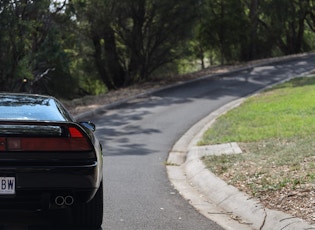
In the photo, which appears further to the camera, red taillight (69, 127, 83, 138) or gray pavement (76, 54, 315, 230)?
gray pavement (76, 54, 315, 230)

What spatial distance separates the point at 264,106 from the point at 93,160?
10599mm

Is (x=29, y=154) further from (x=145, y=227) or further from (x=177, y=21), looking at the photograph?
(x=177, y=21)

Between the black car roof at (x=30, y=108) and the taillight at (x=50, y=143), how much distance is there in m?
0.35

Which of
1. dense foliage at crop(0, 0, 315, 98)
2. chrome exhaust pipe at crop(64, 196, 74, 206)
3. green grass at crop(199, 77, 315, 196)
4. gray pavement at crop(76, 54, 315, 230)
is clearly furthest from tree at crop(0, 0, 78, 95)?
chrome exhaust pipe at crop(64, 196, 74, 206)

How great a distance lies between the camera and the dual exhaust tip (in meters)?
5.28

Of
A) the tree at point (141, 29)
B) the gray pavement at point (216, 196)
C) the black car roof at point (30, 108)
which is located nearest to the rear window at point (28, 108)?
the black car roof at point (30, 108)

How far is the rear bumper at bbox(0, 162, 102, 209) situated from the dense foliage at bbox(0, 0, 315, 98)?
8.62m

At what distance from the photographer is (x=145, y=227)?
6.11m

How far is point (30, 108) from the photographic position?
5.94 m

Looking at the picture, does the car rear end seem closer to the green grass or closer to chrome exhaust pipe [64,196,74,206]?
chrome exhaust pipe [64,196,74,206]

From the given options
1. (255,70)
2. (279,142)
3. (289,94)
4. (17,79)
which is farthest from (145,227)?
(255,70)

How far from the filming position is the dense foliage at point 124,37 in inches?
726

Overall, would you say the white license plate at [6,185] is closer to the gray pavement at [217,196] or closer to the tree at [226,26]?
the gray pavement at [217,196]

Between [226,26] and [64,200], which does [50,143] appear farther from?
[226,26]
